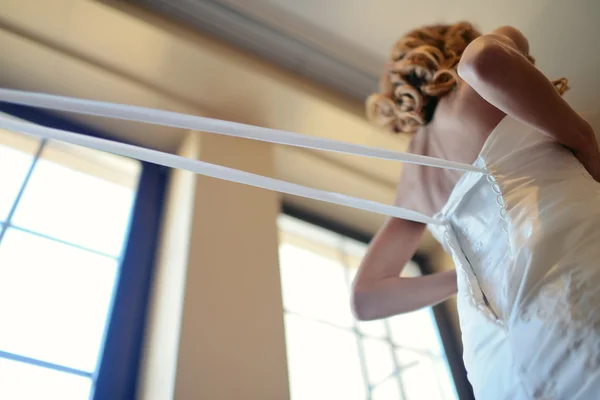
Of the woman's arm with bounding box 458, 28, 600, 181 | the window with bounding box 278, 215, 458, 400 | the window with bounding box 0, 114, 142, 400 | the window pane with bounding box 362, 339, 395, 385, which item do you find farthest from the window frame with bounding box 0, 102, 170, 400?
the woman's arm with bounding box 458, 28, 600, 181

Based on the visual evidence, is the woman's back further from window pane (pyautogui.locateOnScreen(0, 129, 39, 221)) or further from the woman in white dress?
window pane (pyautogui.locateOnScreen(0, 129, 39, 221))

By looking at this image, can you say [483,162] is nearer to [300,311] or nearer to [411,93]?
[411,93]

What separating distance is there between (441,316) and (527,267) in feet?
4.25

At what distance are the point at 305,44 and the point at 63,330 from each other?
1.06m

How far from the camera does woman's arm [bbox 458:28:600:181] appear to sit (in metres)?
0.70

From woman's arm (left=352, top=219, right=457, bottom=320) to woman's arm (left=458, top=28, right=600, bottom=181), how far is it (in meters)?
0.30

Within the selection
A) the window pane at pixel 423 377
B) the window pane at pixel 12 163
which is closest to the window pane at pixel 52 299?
the window pane at pixel 12 163

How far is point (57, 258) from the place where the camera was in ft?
4.19

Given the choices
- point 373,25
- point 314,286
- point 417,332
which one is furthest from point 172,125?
point 417,332

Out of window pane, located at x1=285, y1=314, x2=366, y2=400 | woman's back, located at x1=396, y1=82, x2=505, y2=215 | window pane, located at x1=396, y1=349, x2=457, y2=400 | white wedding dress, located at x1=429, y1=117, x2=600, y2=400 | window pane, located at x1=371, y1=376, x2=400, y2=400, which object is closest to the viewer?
white wedding dress, located at x1=429, y1=117, x2=600, y2=400

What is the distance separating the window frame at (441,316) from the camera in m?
1.66

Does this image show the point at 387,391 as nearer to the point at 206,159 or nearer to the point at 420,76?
the point at 206,159

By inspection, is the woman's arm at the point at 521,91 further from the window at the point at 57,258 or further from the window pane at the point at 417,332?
the window pane at the point at 417,332

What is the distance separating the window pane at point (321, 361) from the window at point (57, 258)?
48cm
